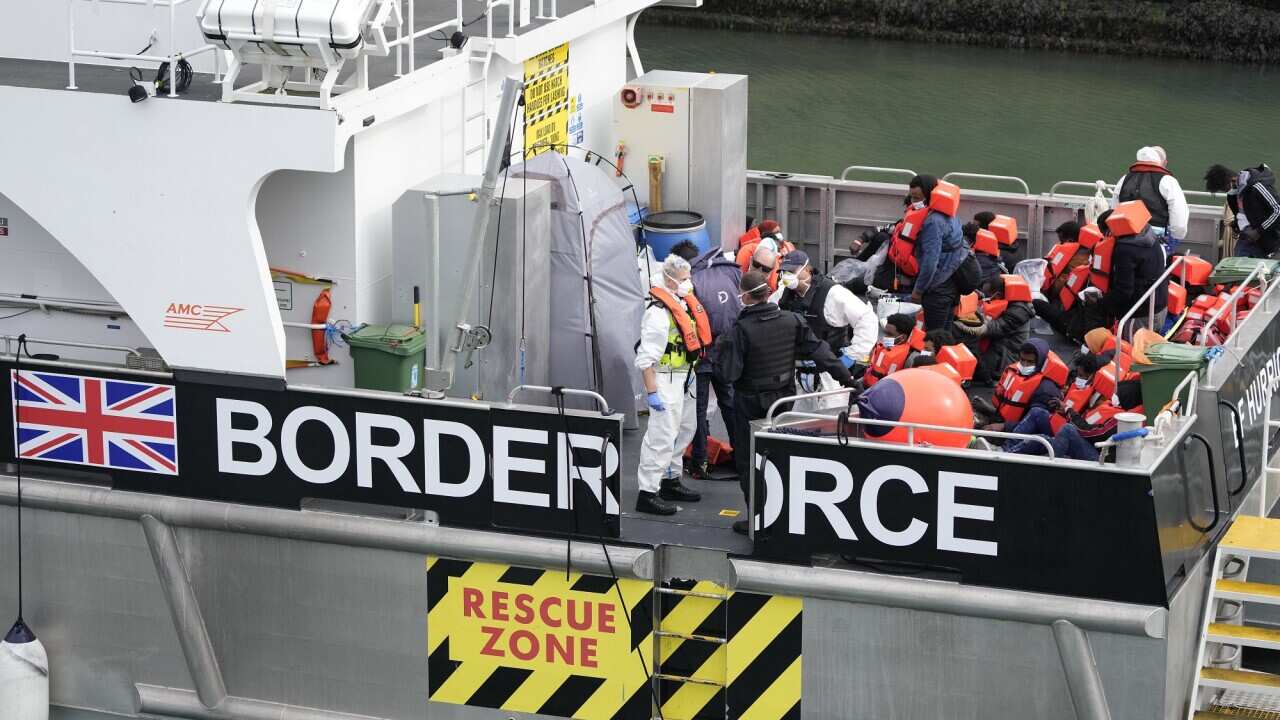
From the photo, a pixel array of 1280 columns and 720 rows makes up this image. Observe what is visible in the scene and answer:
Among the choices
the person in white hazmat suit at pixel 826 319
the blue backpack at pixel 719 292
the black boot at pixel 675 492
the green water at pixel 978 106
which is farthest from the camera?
the green water at pixel 978 106

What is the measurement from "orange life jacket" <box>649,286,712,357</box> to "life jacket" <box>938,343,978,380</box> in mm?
1772

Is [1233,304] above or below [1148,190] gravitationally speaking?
below

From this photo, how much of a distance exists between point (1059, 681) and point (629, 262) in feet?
10.3

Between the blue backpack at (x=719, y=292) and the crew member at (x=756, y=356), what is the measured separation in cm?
88

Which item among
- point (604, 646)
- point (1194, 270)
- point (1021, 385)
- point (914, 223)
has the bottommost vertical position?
point (604, 646)

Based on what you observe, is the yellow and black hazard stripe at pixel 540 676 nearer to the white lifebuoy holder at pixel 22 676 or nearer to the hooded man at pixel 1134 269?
the white lifebuoy holder at pixel 22 676

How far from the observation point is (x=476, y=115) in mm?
9117

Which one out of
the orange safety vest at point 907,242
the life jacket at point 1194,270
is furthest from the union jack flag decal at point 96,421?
the life jacket at point 1194,270

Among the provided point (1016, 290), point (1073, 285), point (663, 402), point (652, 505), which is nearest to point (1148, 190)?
point (1073, 285)

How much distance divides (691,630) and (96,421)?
2673 mm

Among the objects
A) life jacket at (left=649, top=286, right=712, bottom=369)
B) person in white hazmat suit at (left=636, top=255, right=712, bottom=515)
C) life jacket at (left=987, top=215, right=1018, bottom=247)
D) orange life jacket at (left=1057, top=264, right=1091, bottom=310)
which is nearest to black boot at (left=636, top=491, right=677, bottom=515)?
person in white hazmat suit at (left=636, top=255, right=712, bottom=515)

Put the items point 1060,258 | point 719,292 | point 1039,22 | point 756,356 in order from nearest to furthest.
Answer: point 756,356 < point 719,292 < point 1060,258 < point 1039,22

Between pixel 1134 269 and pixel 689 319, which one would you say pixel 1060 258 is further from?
pixel 689 319

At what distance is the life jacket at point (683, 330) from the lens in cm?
804
